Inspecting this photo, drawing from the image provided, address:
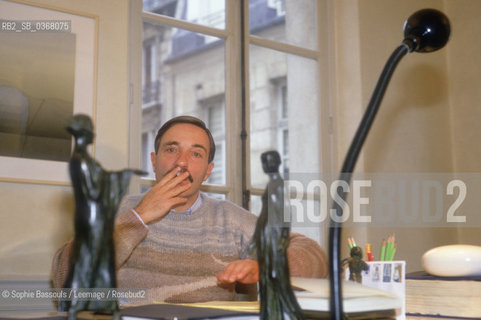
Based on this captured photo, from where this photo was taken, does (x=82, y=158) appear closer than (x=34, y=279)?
Yes

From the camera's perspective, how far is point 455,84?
2.86m

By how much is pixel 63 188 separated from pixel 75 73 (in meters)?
0.36

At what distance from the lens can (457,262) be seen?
3.64 feet

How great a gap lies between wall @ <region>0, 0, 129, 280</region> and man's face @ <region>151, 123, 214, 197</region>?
27 cm

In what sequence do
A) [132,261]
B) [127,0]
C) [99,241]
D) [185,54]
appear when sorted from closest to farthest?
[99,241]
[132,261]
[127,0]
[185,54]

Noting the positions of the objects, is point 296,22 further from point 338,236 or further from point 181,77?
point 181,77

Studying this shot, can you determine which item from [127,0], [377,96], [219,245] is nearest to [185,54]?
[127,0]

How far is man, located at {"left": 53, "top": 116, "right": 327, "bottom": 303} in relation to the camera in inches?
51.4

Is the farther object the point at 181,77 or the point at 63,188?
the point at 181,77


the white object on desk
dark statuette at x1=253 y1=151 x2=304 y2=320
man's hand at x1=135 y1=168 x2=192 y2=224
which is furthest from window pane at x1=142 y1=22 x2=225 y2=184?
dark statuette at x1=253 y1=151 x2=304 y2=320

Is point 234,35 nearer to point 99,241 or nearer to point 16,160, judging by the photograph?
point 16,160

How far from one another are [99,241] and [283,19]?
2392 millimetres

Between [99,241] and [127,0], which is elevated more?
[127,0]

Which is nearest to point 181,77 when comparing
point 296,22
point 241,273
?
point 296,22
